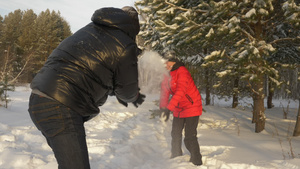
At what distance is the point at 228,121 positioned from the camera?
8242 mm

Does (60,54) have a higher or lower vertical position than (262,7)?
lower

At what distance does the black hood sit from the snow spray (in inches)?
29.1

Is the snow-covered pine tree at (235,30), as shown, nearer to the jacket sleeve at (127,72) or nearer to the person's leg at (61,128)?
the jacket sleeve at (127,72)

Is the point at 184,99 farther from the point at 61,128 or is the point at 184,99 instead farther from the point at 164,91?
the point at 61,128

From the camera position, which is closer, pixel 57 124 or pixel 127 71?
pixel 57 124

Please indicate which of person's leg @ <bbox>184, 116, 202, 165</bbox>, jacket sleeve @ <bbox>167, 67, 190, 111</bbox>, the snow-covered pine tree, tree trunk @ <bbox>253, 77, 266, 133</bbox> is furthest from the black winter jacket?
tree trunk @ <bbox>253, 77, 266, 133</bbox>

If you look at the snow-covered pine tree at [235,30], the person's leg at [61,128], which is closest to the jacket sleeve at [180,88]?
the snow-covered pine tree at [235,30]

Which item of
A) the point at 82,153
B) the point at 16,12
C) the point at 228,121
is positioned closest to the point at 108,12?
the point at 82,153

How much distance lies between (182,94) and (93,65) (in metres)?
2.21

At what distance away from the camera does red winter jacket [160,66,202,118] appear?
3.56m

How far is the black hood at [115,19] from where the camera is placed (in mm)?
1684

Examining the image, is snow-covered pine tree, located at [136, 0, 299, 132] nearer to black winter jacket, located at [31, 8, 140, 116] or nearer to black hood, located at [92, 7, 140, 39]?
black hood, located at [92, 7, 140, 39]

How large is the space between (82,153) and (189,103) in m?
2.37

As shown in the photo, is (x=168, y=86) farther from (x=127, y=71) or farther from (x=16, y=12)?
(x=16, y=12)
